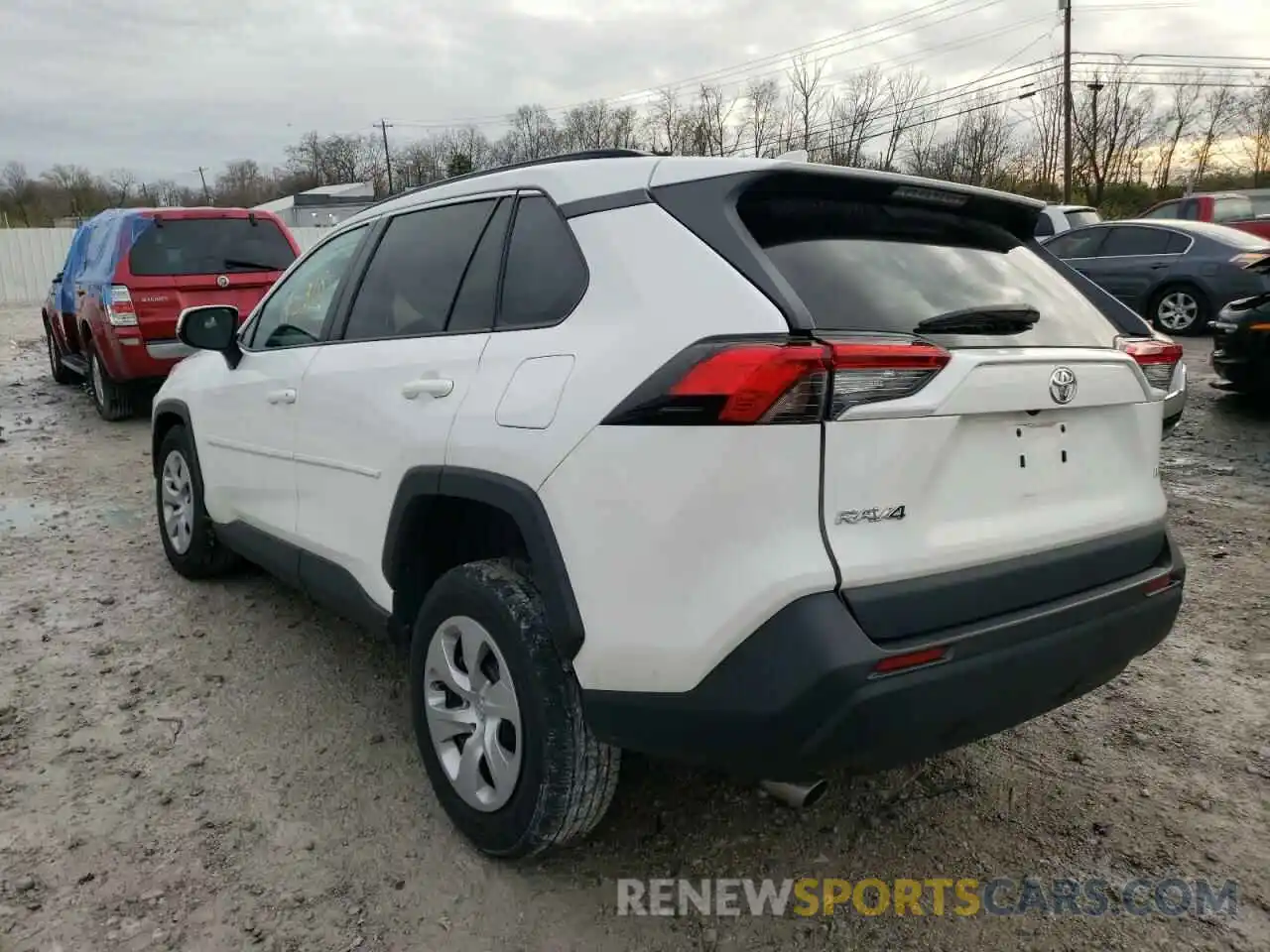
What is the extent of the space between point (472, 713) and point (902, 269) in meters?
1.62

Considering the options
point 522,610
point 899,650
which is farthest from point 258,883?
point 899,650

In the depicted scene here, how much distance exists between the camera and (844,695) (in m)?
1.86

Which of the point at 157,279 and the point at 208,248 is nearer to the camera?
the point at 157,279

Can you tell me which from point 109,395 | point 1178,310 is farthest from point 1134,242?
point 109,395

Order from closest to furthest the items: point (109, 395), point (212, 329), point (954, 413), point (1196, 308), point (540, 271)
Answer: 1. point (954, 413)
2. point (540, 271)
3. point (212, 329)
4. point (109, 395)
5. point (1196, 308)

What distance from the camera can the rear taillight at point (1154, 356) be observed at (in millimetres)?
2641

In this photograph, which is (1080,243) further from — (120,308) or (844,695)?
(844,695)

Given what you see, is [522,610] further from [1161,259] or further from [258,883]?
[1161,259]

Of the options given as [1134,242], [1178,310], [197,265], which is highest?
[197,265]

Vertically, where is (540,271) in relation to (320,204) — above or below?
below

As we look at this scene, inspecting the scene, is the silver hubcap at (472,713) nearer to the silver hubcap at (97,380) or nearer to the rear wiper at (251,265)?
the rear wiper at (251,265)

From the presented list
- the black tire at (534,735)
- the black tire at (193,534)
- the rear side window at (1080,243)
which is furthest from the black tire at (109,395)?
the rear side window at (1080,243)

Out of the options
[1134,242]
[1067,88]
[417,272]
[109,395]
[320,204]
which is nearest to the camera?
[417,272]

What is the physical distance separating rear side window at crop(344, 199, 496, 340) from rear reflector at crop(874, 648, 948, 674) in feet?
5.46
